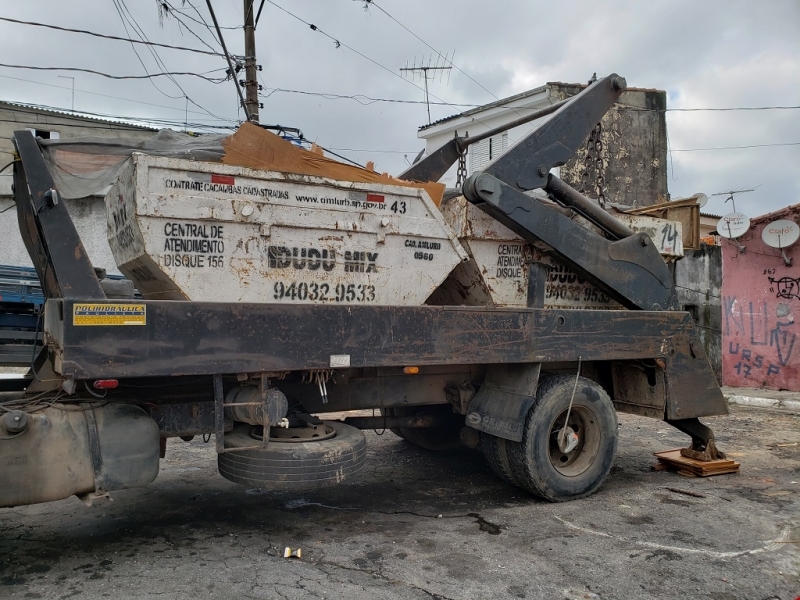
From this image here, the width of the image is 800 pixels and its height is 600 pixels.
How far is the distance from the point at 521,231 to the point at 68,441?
344 cm

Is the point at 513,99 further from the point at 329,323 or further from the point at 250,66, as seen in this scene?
the point at 329,323

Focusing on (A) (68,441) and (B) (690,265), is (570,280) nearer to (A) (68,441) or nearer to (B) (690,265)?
(A) (68,441)

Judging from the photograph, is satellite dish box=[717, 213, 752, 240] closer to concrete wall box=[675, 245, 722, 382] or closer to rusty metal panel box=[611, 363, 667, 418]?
concrete wall box=[675, 245, 722, 382]

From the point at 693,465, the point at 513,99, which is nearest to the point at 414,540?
the point at 693,465

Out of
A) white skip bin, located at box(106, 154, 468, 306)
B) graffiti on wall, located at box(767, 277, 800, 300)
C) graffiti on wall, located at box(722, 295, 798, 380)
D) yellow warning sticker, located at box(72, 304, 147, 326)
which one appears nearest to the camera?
yellow warning sticker, located at box(72, 304, 147, 326)

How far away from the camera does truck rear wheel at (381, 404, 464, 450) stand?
6.13 metres

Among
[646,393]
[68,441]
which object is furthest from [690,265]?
[68,441]

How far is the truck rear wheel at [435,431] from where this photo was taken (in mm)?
6130

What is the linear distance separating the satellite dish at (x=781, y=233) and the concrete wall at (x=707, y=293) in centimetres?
290

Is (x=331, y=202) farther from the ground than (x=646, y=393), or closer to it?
farther from the ground

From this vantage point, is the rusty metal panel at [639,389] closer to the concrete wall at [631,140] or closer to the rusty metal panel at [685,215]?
the rusty metal panel at [685,215]

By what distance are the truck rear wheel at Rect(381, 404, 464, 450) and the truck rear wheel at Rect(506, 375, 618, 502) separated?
947 mm

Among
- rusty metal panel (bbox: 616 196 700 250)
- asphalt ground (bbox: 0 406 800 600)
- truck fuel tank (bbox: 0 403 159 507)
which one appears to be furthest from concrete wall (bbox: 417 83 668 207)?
truck fuel tank (bbox: 0 403 159 507)

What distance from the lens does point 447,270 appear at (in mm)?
4969
